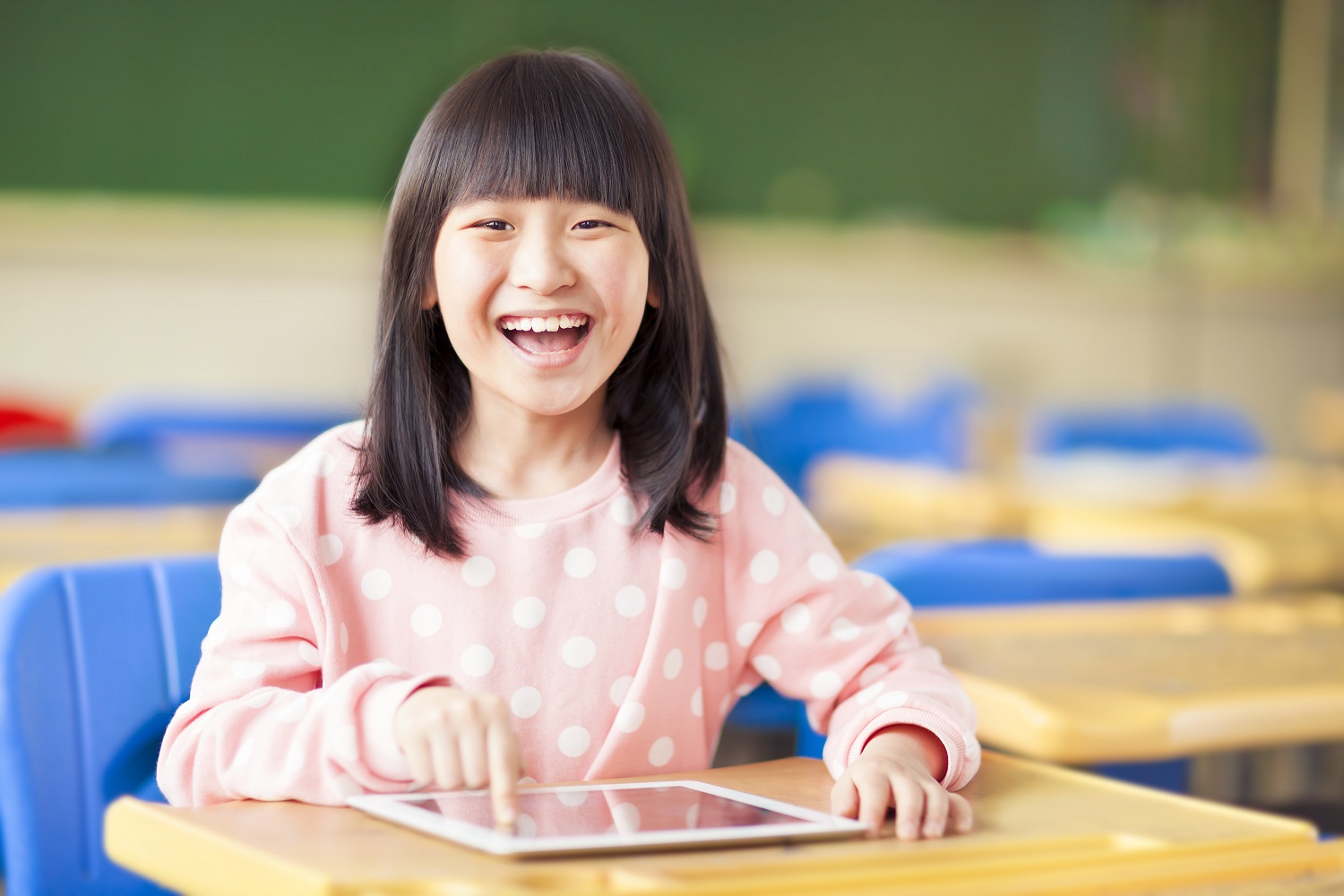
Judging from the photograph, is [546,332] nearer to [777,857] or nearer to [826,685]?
[826,685]

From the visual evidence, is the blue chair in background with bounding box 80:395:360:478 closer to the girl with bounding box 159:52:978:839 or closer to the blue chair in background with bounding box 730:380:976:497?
the blue chair in background with bounding box 730:380:976:497

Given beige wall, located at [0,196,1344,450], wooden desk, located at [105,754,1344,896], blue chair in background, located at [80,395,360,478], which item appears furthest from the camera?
beige wall, located at [0,196,1344,450]

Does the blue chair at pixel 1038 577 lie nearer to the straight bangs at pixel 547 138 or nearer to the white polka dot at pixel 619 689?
the white polka dot at pixel 619 689

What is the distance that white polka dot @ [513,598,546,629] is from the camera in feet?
3.84

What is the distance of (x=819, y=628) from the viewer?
1.21m

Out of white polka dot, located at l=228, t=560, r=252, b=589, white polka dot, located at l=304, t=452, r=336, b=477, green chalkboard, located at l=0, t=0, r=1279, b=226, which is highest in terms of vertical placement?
green chalkboard, located at l=0, t=0, r=1279, b=226

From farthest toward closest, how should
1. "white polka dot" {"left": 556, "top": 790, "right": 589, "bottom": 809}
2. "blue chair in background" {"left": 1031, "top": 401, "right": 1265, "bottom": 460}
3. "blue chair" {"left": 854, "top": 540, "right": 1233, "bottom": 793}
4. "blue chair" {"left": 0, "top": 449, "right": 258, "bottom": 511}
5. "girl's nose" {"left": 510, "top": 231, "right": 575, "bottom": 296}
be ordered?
"blue chair in background" {"left": 1031, "top": 401, "right": 1265, "bottom": 460}
"blue chair" {"left": 0, "top": 449, "right": 258, "bottom": 511}
"blue chair" {"left": 854, "top": 540, "right": 1233, "bottom": 793}
"girl's nose" {"left": 510, "top": 231, "right": 575, "bottom": 296}
"white polka dot" {"left": 556, "top": 790, "right": 589, "bottom": 809}

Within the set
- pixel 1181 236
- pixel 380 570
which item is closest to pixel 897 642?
pixel 380 570

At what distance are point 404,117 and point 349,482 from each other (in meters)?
4.68

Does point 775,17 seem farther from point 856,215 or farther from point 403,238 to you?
point 403,238

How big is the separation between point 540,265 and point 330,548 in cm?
25

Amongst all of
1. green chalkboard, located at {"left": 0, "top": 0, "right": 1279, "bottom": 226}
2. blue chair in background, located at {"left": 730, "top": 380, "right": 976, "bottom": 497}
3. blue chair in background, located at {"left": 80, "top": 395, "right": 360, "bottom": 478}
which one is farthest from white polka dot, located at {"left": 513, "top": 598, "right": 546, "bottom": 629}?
green chalkboard, located at {"left": 0, "top": 0, "right": 1279, "bottom": 226}

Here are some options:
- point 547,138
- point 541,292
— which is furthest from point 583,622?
point 547,138

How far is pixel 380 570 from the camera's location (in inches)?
45.2
